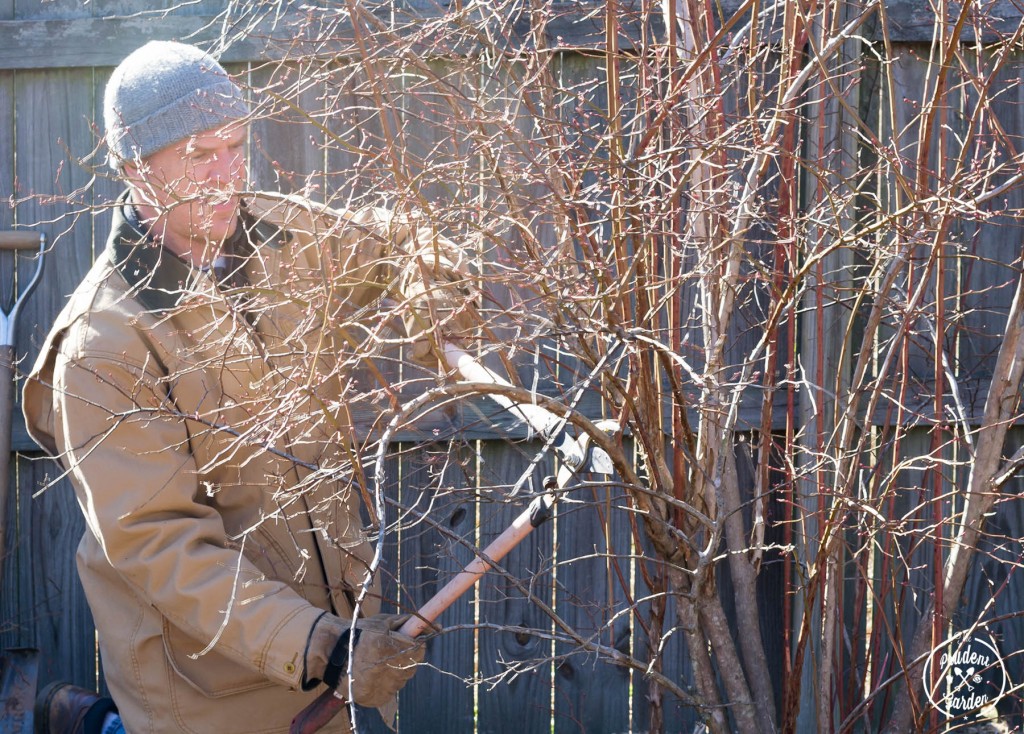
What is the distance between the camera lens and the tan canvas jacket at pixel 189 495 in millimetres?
2105

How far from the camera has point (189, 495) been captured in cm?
219

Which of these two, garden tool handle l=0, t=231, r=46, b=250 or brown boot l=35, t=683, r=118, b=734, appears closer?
brown boot l=35, t=683, r=118, b=734

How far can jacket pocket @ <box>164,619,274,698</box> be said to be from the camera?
231 centimetres

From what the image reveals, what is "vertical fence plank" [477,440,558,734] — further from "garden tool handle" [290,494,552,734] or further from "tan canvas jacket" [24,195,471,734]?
"garden tool handle" [290,494,552,734]

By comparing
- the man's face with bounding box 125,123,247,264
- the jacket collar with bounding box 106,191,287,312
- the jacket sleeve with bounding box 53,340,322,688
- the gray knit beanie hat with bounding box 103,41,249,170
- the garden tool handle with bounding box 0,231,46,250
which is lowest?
the jacket sleeve with bounding box 53,340,322,688

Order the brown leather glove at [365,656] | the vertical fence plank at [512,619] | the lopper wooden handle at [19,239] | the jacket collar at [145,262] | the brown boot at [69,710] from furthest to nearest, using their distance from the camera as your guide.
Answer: the vertical fence plank at [512,619], the lopper wooden handle at [19,239], the brown boot at [69,710], the jacket collar at [145,262], the brown leather glove at [365,656]

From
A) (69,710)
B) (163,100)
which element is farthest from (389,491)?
(163,100)

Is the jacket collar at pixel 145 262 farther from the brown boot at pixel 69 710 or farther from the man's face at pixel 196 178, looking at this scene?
the brown boot at pixel 69 710

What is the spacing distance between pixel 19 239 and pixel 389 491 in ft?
4.15

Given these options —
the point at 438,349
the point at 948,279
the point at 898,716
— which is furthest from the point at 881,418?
the point at 438,349

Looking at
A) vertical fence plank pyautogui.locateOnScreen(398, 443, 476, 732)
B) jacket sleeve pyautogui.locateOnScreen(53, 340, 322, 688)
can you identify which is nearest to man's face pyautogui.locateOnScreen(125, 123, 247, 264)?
jacket sleeve pyautogui.locateOnScreen(53, 340, 322, 688)

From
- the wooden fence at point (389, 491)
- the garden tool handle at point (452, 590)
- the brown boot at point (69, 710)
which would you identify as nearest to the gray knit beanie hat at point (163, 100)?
the wooden fence at point (389, 491)

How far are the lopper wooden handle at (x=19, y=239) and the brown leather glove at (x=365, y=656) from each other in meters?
1.68

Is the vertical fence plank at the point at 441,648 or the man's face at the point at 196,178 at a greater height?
the man's face at the point at 196,178
